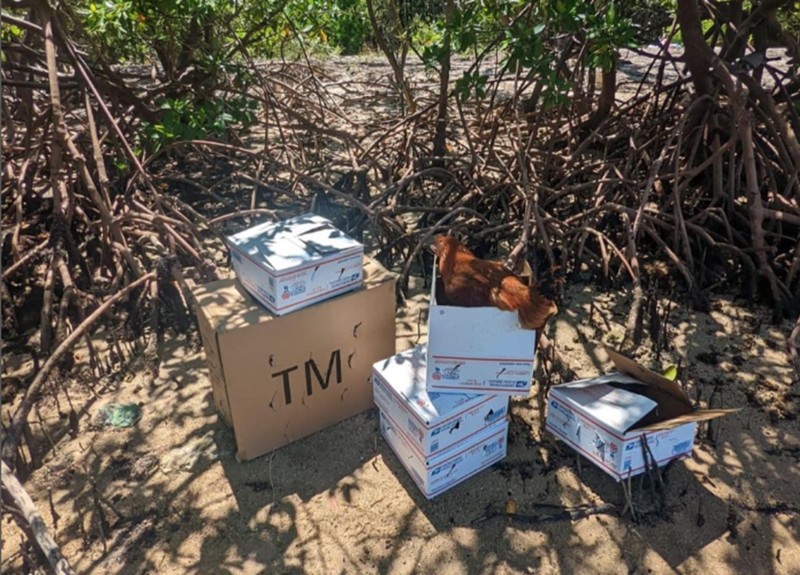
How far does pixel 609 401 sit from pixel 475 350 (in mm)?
505

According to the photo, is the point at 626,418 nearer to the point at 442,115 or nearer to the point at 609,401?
the point at 609,401

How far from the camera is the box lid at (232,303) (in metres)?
1.93

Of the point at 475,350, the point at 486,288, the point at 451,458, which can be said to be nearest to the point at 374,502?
the point at 451,458

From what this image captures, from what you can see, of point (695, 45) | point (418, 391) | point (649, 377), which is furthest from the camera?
point (695, 45)

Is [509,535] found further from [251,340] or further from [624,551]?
[251,340]

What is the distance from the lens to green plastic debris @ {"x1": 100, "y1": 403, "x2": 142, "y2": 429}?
7.43 feet

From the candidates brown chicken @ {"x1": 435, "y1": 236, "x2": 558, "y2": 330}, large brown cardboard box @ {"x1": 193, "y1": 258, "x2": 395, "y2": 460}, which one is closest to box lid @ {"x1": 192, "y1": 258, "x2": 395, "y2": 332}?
large brown cardboard box @ {"x1": 193, "y1": 258, "x2": 395, "y2": 460}

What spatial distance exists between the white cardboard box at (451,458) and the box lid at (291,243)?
614 millimetres

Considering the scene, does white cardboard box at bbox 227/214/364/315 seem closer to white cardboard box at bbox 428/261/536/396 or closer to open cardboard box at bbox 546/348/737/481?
white cardboard box at bbox 428/261/536/396

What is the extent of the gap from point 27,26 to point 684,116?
129 inches

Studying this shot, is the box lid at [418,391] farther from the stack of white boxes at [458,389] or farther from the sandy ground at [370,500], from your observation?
the sandy ground at [370,500]

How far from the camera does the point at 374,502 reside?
196cm

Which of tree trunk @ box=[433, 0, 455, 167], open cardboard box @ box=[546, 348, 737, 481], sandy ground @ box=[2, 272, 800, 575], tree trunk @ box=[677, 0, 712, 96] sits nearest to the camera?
sandy ground @ box=[2, 272, 800, 575]

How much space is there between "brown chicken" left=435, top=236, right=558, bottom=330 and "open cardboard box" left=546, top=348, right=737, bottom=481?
328 mm
